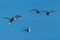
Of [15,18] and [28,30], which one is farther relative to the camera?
[28,30]

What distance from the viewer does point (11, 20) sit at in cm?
4425

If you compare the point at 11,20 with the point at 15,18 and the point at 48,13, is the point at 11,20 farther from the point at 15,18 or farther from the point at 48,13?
the point at 48,13

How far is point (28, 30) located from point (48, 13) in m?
3.23

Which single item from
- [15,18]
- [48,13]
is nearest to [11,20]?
[15,18]

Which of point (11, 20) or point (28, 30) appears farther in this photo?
point (28, 30)

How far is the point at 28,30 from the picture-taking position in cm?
4719

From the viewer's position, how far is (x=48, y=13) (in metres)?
46.2

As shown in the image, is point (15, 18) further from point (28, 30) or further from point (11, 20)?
point (28, 30)

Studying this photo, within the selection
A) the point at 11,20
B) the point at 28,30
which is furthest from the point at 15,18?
the point at 28,30

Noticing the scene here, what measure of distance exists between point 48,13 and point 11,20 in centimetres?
476

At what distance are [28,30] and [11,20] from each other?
370 centimetres

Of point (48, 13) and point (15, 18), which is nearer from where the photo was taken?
point (15, 18)

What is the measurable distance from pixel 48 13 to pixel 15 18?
502 cm
